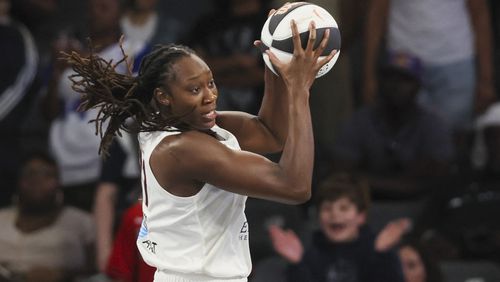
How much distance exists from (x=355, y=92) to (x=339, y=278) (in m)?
2.25

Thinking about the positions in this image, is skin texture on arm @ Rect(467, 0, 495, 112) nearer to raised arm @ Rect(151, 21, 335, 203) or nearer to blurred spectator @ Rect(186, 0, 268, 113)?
blurred spectator @ Rect(186, 0, 268, 113)

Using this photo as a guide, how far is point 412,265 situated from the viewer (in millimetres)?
6336

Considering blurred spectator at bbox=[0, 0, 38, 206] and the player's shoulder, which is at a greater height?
the player's shoulder

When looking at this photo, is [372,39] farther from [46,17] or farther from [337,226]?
[46,17]

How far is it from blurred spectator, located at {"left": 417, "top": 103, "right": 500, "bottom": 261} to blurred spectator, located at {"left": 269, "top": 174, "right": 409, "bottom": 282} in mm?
592

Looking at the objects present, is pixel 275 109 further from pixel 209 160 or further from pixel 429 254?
pixel 429 254

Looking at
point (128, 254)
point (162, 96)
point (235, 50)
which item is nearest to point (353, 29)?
point (235, 50)

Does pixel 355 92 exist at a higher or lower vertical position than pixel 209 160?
lower

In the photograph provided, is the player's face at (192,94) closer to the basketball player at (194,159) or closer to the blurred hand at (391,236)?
the basketball player at (194,159)

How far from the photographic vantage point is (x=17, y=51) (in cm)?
792

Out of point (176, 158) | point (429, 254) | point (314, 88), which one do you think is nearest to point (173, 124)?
point (176, 158)

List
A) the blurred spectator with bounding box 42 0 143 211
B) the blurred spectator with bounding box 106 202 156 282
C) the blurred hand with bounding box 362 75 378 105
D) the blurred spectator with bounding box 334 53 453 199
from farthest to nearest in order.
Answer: the blurred spectator with bounding box 42 0 143 211 < the blurred hand with bounding box 362 75 378 105 < the blurred spectator with bounding box 334 53 453 199 < the blurred spectator with bounding box 106 202 156 282

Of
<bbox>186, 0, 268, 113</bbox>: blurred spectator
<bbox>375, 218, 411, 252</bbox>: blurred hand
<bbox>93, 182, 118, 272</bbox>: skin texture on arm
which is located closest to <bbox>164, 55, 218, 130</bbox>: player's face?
<bbox>375, 218, 411, 252</bbox>: blurred hand

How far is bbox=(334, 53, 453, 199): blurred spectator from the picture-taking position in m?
7.10
